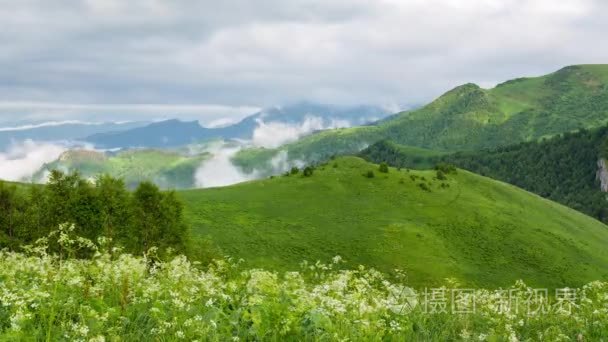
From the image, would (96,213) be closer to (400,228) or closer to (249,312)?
(400,228)

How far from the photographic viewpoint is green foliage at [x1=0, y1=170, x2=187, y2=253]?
70.4 m

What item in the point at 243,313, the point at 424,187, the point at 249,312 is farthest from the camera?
the point at 424,187

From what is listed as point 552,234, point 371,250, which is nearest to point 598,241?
point 552,234

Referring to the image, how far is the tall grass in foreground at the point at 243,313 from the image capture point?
905 centimetres

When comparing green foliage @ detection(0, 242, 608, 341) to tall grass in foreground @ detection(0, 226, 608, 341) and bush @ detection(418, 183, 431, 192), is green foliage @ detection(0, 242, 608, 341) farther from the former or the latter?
bush @ detection(418, 183, 431, 192)

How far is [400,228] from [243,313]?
104 m

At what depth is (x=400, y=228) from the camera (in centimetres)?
11106

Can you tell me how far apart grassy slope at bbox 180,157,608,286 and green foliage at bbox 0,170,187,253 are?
68.0 feet

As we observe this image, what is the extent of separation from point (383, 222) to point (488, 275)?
934 inches

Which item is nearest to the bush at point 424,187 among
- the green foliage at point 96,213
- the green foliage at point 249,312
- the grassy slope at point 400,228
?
the grassy slope at point 400,228

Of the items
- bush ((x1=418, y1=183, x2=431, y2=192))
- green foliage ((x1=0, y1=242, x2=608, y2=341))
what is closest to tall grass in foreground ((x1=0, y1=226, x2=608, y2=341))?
green foliage ((x1=0, y1=242, x2=608, y2=341))

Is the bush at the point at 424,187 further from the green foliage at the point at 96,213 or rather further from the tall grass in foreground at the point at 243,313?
the tall grass in foreground at the point at 243,313

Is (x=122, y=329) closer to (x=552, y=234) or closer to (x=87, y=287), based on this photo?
(x=87, y=287)

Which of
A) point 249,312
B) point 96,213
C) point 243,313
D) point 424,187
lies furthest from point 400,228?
point 243,313
